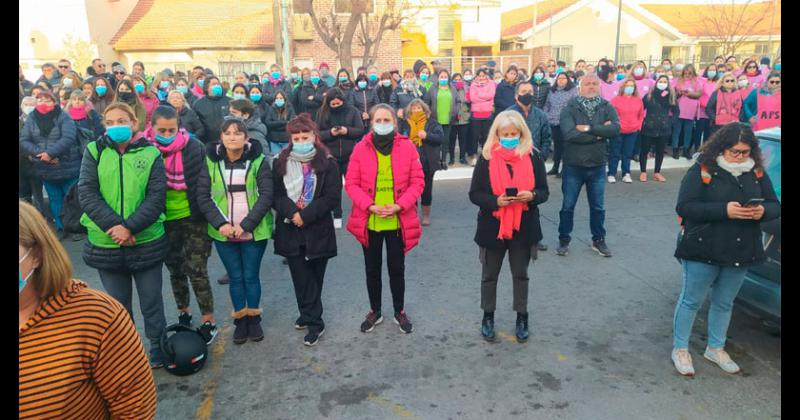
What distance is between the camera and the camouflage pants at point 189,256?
14.8ft

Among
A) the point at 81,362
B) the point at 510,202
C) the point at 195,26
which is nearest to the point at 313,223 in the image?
the point at 510,202

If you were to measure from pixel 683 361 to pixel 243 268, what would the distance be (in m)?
3.51

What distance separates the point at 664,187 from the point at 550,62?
26.2 feet

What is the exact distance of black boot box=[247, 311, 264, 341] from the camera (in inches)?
181

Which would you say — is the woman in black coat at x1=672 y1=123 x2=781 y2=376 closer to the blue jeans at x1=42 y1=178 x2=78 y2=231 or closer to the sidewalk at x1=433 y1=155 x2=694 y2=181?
the sidewalk at x1=433 y1=155 x2=694 y2=181

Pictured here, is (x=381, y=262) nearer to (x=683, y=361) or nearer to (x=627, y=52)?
(x=683, y=361)

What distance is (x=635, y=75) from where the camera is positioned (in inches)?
446

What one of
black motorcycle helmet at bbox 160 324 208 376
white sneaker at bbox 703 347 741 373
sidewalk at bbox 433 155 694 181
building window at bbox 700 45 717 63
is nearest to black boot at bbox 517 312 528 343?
white sneaker at bbox 703 347 741 373

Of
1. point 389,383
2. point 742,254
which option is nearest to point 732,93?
point 742,254

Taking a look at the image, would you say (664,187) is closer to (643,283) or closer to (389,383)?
(643,283)

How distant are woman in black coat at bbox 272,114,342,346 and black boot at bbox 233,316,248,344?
0.52 meters

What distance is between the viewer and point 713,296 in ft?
13.1

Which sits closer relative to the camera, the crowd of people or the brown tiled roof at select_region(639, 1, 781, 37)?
the crowd of people
